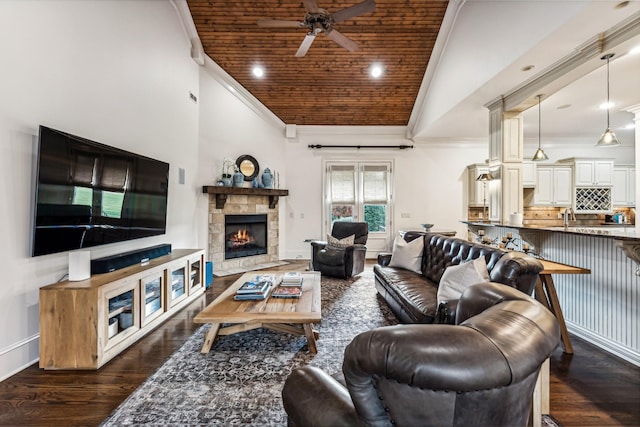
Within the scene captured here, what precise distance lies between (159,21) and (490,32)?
4.11 metres

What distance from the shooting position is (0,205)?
202 centimetres

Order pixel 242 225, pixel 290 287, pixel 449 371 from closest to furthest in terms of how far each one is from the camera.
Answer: pixel 449 371
pixel 290 287
pixel 242 225

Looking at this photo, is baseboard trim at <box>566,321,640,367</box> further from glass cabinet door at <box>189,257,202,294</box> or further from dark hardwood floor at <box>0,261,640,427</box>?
glass cabinet door at <box>189,257,202,294</box>

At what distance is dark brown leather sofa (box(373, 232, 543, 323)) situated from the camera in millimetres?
2043

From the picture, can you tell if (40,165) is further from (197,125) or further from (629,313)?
(629,313)

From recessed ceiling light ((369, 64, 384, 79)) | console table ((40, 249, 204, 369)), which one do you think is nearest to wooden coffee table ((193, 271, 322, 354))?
console table ((40, 249, 204, 369))

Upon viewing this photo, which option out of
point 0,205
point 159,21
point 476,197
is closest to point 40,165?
point 0,205

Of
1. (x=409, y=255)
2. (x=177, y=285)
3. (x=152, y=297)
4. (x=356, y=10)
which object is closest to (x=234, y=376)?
(x=152, y=297)

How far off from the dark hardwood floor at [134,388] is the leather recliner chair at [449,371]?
1.48 m

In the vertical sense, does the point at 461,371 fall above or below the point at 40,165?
below

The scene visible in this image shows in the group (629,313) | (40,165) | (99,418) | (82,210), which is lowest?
(99,418)

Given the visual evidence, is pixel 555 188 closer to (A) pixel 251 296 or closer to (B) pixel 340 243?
(B) pixel 340 243

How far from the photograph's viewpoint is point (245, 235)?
227 inches

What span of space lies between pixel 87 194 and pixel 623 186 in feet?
30.7
